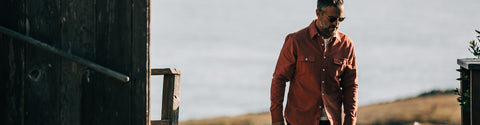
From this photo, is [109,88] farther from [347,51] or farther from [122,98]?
[347,51]

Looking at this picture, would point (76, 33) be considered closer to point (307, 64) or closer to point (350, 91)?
point (307, 64)

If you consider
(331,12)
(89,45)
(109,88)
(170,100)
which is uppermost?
(331,12)

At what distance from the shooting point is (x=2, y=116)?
199 inches

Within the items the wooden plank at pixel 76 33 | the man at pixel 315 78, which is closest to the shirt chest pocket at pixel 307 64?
the man at pixel 315 78

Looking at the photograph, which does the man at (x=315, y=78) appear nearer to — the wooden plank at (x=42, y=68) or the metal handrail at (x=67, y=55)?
the metal handrail at (x=67, y=55)

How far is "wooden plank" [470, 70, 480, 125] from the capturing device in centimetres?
582

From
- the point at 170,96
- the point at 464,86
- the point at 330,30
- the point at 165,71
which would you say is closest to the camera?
the point at 330,30

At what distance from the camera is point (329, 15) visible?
4.84 meters

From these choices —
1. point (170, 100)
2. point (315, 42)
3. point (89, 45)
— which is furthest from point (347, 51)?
point (170, 100)

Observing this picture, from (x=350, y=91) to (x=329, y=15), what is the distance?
716 millimetres

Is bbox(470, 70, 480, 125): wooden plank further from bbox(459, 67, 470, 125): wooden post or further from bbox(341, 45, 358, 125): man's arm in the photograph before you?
bbox(341, 45, 358, 125): man's arm

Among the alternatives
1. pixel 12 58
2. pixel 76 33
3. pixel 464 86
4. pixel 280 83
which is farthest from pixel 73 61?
pixel 464 86

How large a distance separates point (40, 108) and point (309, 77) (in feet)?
7.37

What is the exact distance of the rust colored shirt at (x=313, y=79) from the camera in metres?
5.02
